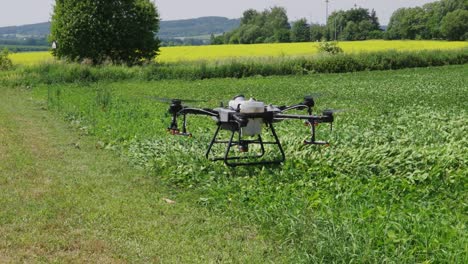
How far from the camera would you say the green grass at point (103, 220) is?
5.68m

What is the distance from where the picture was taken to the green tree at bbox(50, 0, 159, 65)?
3797 cm

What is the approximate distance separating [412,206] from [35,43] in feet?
403

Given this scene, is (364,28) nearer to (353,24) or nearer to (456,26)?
(353,24)

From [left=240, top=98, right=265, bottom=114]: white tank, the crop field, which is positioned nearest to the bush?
the crop field

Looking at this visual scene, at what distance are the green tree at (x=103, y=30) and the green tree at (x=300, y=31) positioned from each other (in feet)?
169

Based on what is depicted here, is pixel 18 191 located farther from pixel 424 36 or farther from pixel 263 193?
pixel 424 36

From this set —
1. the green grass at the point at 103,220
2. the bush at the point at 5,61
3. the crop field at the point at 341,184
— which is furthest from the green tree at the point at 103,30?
the green grass at the point at 103,220

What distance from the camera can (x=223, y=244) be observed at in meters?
5.91

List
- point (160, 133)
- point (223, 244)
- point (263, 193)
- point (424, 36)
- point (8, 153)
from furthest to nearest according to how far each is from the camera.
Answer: point (424, 36)
point (160, 133)
point (8, 153)
point (263, 193)
point (223, 244)

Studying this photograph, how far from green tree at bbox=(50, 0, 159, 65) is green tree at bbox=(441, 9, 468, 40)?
5364cm

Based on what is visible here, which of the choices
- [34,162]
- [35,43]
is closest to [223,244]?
[34,162]

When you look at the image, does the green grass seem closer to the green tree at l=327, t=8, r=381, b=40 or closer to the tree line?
the tree line

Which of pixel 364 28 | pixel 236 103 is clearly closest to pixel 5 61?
pixel 236 103

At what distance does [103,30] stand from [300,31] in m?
57.5
